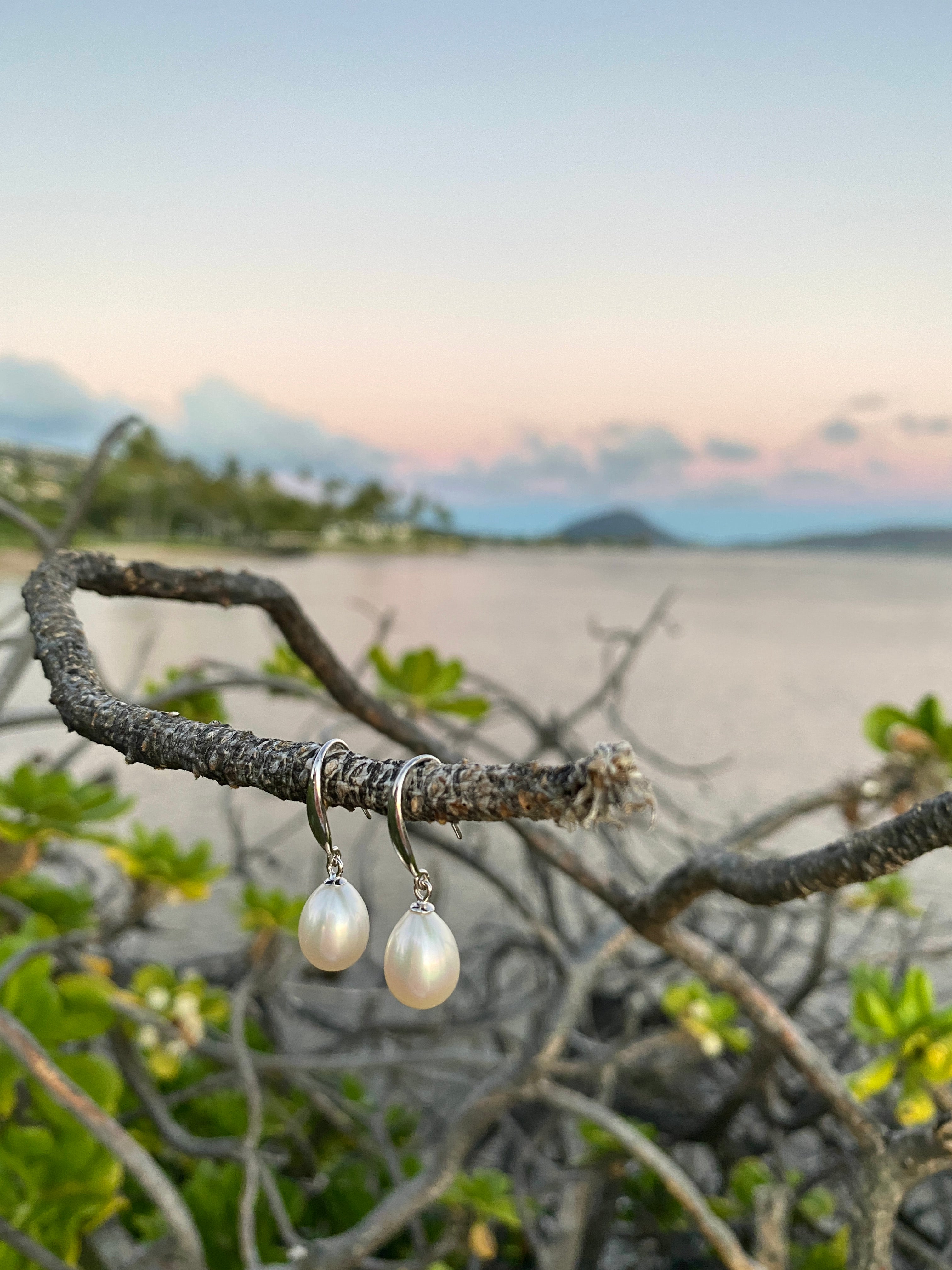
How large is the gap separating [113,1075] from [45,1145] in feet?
0.28

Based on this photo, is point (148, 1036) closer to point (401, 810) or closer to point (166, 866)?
point (166, 866)

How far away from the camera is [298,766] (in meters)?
0.25

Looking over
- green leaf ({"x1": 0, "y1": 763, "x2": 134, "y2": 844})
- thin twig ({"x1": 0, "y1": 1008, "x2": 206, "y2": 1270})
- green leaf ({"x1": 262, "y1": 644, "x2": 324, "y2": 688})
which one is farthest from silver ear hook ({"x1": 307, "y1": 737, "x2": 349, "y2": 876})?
green leaf ({"x1": 262, "y1": 644, "x2": 324, "y2": 688})

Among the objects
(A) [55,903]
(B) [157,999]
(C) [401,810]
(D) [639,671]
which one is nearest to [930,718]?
(C) [401,810]

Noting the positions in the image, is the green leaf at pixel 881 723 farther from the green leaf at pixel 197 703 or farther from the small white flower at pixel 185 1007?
the small white flower at pixel 185 1007

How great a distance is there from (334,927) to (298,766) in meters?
0.08

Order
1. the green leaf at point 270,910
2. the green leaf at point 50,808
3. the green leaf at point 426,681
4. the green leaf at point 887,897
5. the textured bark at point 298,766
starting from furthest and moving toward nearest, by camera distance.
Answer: the green leaf at point 887,897 → the green leaf at point 270,910 → the green leaf at point 426,681 → the green leaf at point 50,808 → the textured bark at point 298,766

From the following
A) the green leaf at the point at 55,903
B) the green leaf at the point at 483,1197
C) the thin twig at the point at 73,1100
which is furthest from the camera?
the green leaf at the point at 55,903

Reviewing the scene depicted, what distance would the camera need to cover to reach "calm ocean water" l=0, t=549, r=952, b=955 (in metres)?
2.45

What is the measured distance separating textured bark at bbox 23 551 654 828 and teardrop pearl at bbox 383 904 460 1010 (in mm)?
81

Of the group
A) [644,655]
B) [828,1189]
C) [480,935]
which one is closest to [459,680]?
[480,935]

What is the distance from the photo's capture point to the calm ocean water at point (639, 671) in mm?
2453

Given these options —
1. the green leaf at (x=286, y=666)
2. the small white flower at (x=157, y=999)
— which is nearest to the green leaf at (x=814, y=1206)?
the small white flower at (x=157, y=999)

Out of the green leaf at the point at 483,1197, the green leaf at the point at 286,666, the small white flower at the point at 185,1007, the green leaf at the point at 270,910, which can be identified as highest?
the green leaf at the point at 286,666
